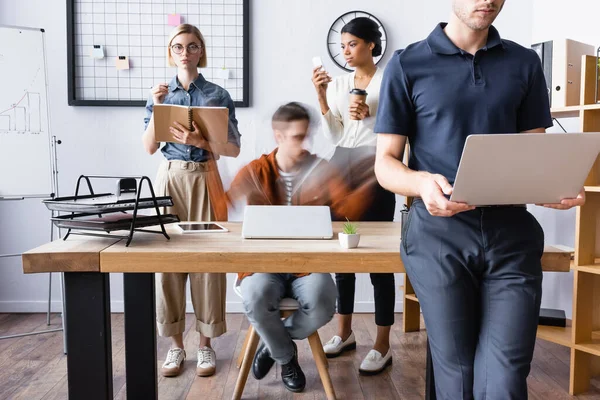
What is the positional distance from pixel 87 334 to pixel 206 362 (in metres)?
1.05

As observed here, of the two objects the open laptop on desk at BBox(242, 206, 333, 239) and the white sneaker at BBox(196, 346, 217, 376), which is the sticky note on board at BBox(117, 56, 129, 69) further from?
the open laptop on desk at BBox(242, 206, 333, 239)

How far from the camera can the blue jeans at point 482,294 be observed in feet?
4.15

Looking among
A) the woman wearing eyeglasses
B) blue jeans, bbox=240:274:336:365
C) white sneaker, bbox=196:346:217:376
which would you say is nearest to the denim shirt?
the woman wearing eyeglasses

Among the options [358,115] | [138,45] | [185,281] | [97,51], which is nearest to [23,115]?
[97,51]

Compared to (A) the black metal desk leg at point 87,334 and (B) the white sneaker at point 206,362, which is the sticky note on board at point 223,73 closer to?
(B) the white sneaker at point 206,362

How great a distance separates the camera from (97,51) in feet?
10.8

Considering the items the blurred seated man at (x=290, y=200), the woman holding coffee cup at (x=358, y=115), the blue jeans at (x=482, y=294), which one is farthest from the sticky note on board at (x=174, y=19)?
the blue jeans at (x=482, y=294)

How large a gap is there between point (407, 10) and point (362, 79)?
136 centimetres

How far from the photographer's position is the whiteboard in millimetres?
2879

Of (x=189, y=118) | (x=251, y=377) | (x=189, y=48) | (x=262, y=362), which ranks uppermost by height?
(x=189, y=48)

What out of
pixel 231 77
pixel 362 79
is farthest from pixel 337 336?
pixel 231 77

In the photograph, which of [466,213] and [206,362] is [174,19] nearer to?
[206,362]

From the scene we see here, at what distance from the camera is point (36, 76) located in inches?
115

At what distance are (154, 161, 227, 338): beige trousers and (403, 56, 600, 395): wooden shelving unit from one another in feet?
4.72
